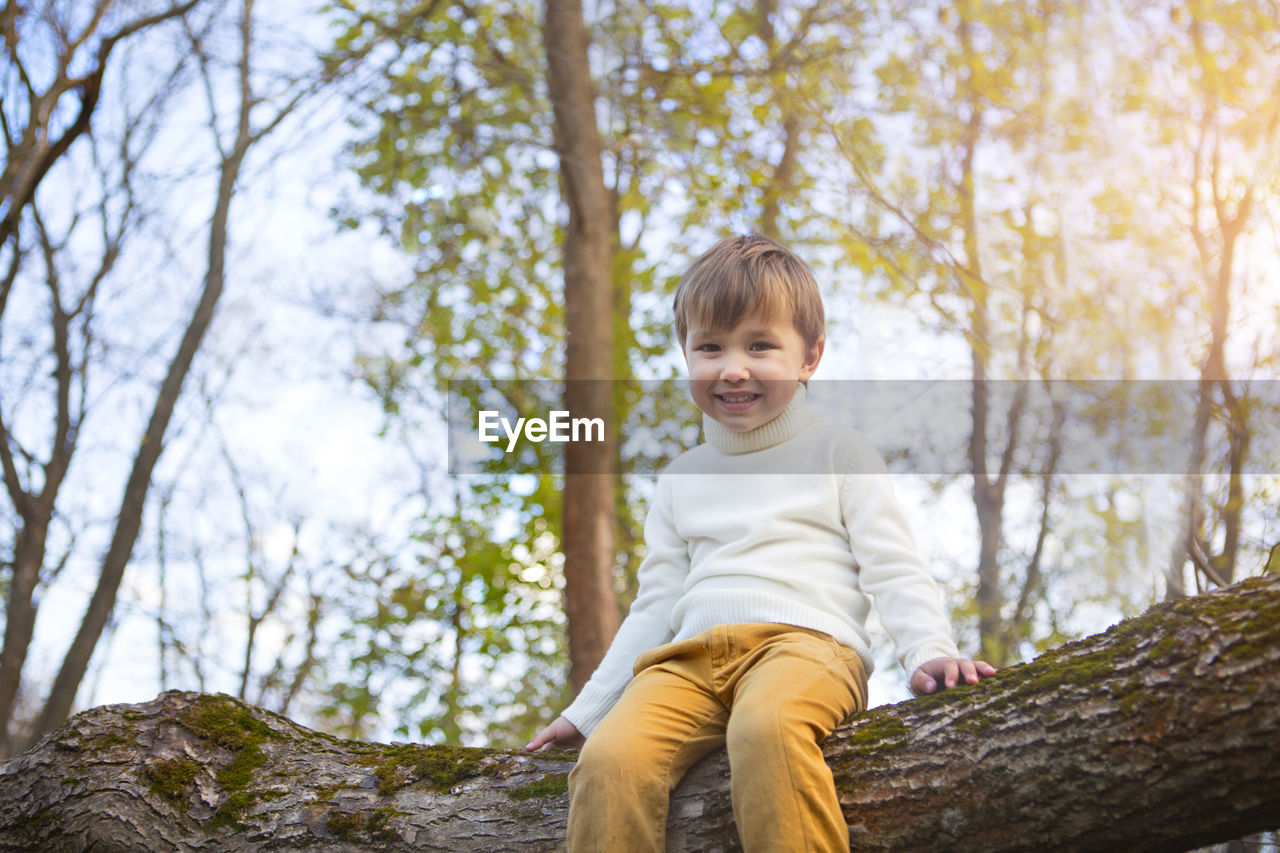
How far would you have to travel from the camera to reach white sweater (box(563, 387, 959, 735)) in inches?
82.4

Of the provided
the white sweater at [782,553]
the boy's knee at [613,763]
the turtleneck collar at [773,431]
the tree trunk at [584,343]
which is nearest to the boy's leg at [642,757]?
the boy's knee at [613,763]

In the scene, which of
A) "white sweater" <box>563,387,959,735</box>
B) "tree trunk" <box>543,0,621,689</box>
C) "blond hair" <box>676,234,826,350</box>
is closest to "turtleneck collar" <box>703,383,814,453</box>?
"white sweater" <box>563,387,959,735</box>

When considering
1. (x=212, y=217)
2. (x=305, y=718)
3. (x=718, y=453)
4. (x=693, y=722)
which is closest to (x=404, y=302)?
(x=212, y=217)

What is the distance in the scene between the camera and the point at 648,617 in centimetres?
241

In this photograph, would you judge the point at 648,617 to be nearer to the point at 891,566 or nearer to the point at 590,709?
the point at 590,709

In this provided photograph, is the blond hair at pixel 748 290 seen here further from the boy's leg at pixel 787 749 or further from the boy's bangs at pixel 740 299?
the boy's leg at pixel 787 749

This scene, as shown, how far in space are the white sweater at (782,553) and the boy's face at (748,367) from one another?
80 millimetres

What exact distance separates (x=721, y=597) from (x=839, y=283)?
6310mm

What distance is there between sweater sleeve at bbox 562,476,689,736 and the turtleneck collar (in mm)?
228

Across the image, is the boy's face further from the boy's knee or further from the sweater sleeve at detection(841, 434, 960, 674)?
the boy's knee

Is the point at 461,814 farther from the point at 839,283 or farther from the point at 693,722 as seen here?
the point at 839,283

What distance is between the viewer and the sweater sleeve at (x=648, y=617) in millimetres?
2326

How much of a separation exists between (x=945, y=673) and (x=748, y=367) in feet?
2.57

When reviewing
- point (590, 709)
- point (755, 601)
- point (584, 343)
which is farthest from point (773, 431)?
point (584, 343)
